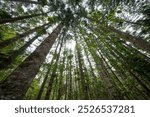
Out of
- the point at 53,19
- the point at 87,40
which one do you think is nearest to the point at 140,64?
the point at 87,40

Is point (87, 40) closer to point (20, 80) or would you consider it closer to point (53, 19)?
point (53, 19)

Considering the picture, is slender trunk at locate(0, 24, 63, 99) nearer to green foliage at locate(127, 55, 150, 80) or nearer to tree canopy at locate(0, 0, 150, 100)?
tree canopy at locate(0, 0, 150, 100)

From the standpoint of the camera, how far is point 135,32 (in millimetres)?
11961

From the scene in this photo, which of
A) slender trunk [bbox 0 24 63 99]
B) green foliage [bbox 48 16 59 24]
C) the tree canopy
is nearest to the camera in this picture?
slender trunk [bbox 0 24 63 99]

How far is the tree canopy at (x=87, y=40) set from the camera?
992 cm

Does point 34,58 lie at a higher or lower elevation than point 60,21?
higher

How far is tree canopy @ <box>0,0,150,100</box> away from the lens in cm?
992

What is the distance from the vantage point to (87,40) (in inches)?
533

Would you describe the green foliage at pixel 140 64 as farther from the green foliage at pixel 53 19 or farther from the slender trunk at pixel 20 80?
the slender trunk at pixel 20 80

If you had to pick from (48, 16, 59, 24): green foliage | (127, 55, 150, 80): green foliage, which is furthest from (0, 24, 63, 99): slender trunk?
(48, 16, 59, 24): green foliage

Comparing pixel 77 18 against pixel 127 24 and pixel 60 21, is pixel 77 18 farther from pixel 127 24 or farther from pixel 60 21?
pixel 127 24

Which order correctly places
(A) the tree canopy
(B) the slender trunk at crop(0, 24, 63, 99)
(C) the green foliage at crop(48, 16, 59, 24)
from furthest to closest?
1. (C) the green foliage at crop(48, 16, 59, 24)
2. (A) the tree canopy
3. (B) the slender trunk at crop(0, 24, 63, 99)

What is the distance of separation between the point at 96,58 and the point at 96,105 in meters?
11.2

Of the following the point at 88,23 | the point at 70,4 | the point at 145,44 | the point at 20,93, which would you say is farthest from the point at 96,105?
the point at 70,4
